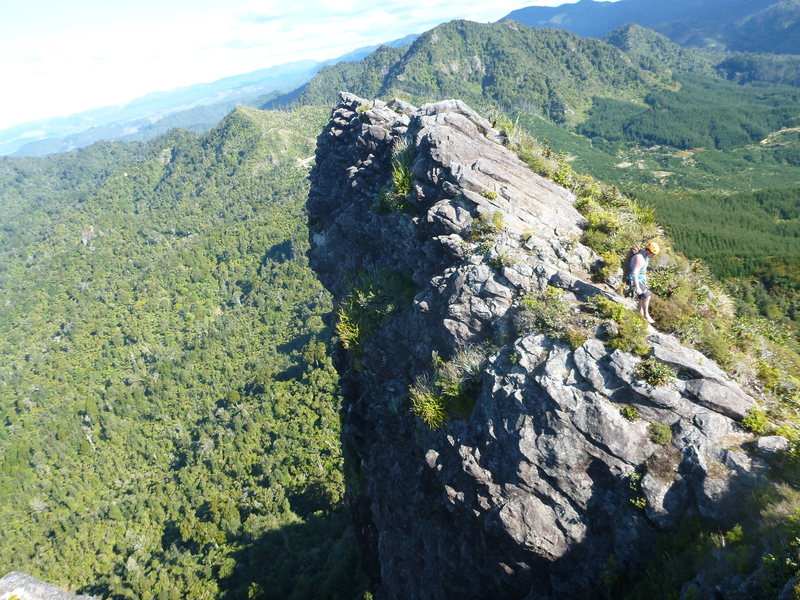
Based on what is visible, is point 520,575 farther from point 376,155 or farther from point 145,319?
point 145,319

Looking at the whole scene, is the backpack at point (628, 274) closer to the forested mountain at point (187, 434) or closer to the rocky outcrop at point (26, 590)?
the rocky outcrop at point (26, 590)

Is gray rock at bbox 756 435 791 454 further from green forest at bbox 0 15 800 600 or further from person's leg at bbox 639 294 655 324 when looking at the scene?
green forest at bbox 0 15 800 600

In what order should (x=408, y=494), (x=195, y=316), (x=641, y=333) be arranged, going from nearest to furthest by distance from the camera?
1. (x=641, y=333)
2. (x=408, y=494)
3. (x=195, y=316)

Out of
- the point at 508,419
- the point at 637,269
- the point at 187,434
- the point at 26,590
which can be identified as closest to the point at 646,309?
the point at 637,269

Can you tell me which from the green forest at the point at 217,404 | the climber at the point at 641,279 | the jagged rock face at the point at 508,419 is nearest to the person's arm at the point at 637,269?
the climber at the point at 641,279

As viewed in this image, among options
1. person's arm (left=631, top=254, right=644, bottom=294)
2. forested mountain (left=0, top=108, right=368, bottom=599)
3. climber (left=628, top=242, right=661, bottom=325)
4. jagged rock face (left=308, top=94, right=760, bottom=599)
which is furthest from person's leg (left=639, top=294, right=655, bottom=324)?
forested mountain (left=0, top=108, right=368, bottom=599)

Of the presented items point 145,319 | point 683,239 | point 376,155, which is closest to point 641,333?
point 376,155
